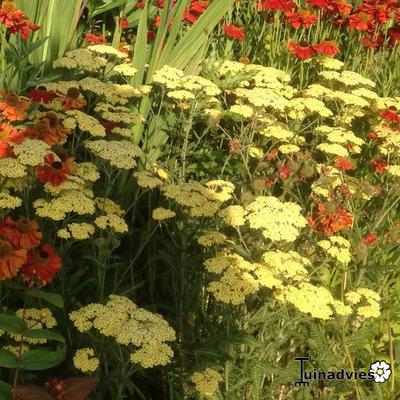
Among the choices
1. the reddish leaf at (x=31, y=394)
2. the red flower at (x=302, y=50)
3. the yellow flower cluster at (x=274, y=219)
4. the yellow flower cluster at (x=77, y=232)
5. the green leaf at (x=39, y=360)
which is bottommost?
the green leaf at (x=39, y=360)

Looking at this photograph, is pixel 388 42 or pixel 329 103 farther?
pixel 388 42

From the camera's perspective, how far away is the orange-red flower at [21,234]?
1748 millimetres

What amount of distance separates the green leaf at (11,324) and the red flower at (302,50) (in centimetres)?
216

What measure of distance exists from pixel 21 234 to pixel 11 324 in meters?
0.25

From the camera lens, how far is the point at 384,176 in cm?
327

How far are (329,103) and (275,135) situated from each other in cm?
71

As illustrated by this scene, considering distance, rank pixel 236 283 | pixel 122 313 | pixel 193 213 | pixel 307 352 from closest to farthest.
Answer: pixel 122 313
pixel 236 283
pixel 193 213
pixel 307 352

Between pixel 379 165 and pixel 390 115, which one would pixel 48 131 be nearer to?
pixel 379 165

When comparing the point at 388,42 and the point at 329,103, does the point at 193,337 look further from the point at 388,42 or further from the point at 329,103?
the point at 388,42

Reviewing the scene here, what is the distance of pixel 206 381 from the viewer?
76.0 inches

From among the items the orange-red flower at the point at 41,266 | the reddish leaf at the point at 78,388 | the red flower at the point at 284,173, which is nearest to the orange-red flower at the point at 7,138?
the orange-red flower at the point at 41,266

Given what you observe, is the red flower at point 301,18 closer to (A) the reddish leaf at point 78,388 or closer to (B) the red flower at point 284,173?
(B) the red flower at point 284,173

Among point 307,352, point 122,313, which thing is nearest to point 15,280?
point 122,313

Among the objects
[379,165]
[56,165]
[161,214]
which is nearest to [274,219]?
[161,214]
